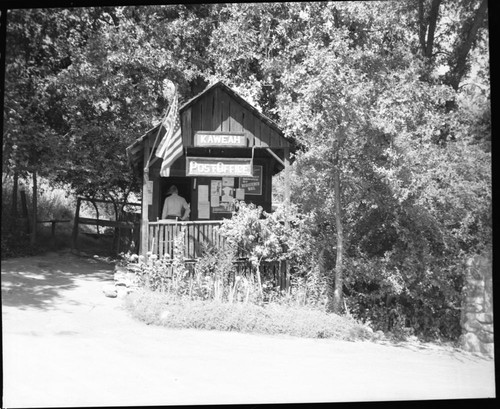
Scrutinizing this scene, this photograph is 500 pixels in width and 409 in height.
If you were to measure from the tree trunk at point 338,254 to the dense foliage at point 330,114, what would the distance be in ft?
0.08

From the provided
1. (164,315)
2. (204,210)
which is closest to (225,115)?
(204,210)

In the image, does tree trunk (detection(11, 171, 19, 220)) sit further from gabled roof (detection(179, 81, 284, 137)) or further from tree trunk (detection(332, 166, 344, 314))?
tree trunk (detection(332, 166, 344, 314))

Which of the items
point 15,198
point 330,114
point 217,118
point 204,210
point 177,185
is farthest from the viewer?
point 177,185

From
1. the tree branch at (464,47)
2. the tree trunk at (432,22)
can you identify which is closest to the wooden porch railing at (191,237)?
the tree branch at (464,47)

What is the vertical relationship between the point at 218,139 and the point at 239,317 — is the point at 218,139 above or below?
above

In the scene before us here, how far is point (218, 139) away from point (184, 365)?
4.73m

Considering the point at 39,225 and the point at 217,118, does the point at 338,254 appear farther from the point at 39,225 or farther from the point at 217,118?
the point at 39,225

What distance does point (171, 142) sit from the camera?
9414mm

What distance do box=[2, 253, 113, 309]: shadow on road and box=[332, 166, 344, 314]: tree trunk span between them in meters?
4.88

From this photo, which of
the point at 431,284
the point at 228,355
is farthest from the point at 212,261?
the point at 431,284

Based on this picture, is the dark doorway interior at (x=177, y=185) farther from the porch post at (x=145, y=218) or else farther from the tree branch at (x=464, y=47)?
the tree branch at (x=464, y=47)

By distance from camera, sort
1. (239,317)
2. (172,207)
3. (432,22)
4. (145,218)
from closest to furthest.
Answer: (239,317)
(145,218)
(172,207)
(432,22)

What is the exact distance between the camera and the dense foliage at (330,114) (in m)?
9.40

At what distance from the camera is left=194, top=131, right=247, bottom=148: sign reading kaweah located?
10.2m
